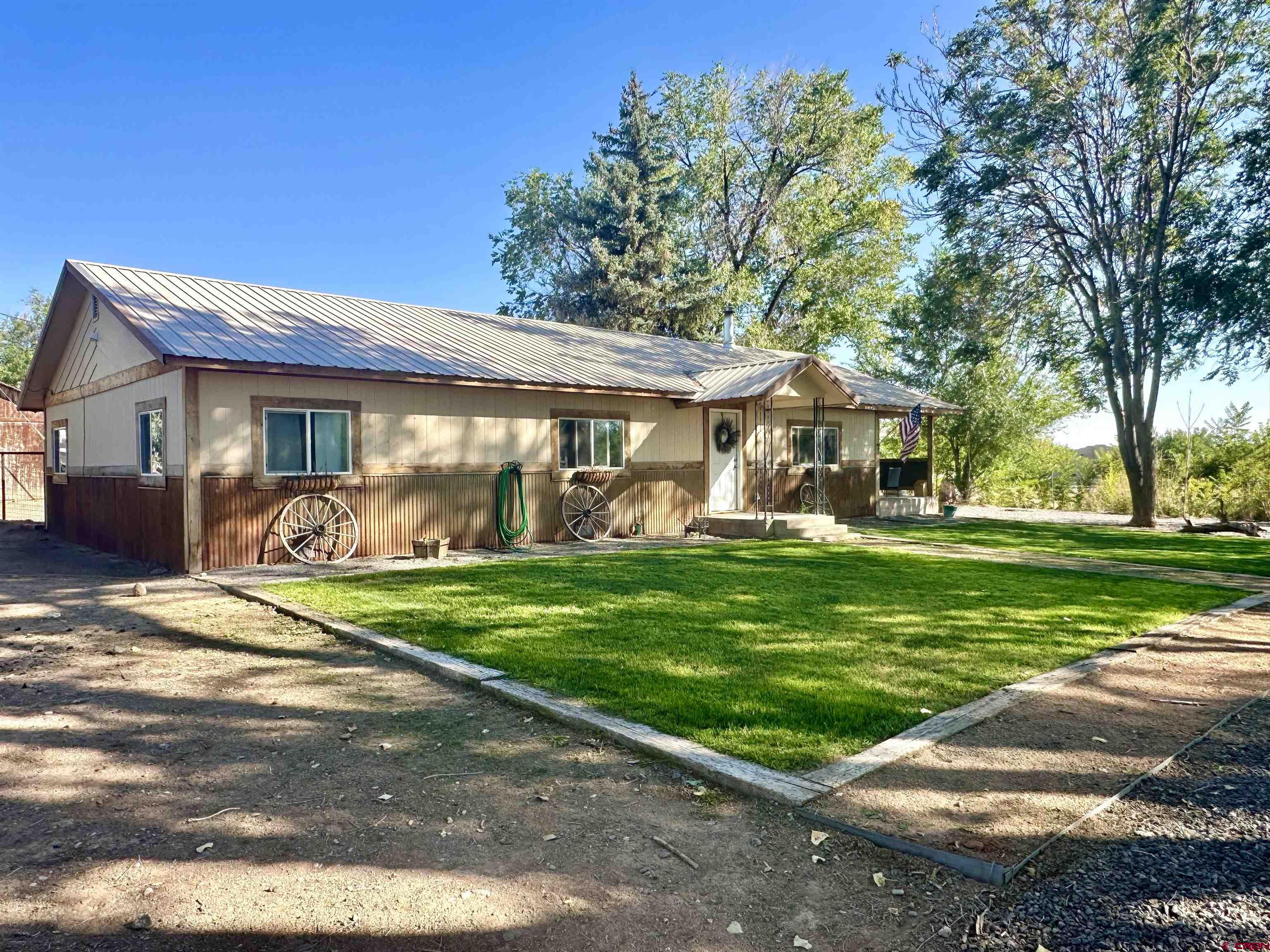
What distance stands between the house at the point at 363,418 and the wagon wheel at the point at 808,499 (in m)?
0.16

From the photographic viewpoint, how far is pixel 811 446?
1798cm

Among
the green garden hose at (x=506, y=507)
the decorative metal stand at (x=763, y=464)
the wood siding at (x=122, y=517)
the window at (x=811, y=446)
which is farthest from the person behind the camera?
the window at (x=811, y=446)

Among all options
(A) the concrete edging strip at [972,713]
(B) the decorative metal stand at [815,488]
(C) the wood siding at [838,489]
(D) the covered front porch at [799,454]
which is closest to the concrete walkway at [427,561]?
(D) the covered front porch at [799,454]

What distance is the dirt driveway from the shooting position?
2.43 meters

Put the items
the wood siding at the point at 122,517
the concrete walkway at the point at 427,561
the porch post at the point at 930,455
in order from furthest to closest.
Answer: the porch post at the point at 930,455 → the wood siding at the point at 122,517 → the concrete walkway at the point at 427,561

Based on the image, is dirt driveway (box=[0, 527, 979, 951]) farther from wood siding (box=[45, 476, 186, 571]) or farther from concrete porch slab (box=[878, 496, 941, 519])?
concrete porch slab (box=[878, 496, 941, 519])

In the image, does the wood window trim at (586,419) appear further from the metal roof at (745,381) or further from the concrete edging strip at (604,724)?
the concrete edging strip at (604,724)

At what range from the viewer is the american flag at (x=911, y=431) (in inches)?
701

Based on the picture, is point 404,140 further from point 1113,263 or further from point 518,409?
point 1113,263

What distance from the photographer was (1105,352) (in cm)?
1844

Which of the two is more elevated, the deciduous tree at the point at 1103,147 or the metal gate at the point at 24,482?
the deciduous tree at the point at 1103,147

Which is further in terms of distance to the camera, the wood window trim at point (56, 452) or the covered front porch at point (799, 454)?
the wood window trim at point (56, 452)

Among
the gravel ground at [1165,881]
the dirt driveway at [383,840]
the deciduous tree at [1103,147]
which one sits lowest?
the gravel ground at [1165,881]

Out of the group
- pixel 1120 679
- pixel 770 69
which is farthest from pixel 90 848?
pixel 770 69
